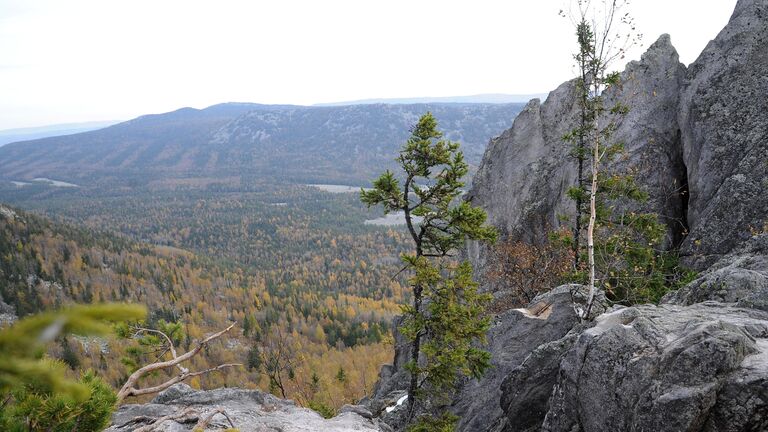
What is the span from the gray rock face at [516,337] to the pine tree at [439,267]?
1360mm

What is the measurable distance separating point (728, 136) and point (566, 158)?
31.5 ft

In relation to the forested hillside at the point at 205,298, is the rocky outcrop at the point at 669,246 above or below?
above

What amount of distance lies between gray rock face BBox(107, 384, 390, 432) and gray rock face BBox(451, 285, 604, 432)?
3.87 m

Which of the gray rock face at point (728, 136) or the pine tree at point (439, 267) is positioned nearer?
the pine tree at point (439, 267)

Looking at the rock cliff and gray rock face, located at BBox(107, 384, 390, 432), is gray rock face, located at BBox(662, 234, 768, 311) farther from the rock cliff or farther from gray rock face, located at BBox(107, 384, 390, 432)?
gray rock face, located at BBox(107, 384, 390, 432)

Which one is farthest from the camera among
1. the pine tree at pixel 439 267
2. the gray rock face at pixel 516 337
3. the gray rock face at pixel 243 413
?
the gray rock face at pixel 516 337

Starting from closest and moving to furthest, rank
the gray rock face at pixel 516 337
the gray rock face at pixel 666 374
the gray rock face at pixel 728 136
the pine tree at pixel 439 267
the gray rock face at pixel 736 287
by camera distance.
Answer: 1. the gray rock face at pixel 666 374
2. the gray rock face at pixel 736 287
3. the pine tree at pixel 439 267
4. the gray rock face at pixel 516 337
5. the gray rock face at pixel 728 136

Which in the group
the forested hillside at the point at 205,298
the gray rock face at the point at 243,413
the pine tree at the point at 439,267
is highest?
the pine tree at the point at 439,267

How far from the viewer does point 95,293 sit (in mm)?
110125

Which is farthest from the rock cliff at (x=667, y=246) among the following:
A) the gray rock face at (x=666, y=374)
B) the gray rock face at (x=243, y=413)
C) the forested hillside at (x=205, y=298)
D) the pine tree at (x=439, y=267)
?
the forested hillside at (x=205, y=298)

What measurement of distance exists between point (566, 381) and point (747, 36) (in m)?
21.8

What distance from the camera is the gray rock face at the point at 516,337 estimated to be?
16.0 meters

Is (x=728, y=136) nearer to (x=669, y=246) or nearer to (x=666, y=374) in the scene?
(x=669, y=246)

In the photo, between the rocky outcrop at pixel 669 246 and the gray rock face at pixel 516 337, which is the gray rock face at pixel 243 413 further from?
the rocky outcrop at pixel 669 246
